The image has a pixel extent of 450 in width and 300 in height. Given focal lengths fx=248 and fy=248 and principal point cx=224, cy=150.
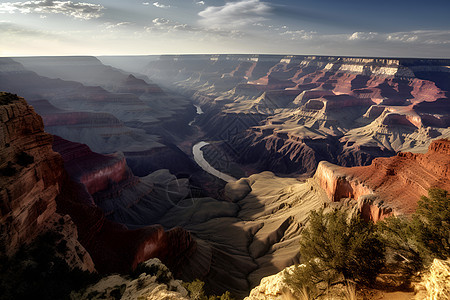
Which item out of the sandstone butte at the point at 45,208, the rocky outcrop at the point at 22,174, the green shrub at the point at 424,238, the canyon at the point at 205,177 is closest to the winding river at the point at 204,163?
the canyon at the point at 205,177

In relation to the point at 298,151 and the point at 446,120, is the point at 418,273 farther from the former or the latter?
the point at 446,120

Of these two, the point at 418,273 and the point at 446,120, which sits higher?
the point at 418,273

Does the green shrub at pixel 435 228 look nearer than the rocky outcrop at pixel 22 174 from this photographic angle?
Yes

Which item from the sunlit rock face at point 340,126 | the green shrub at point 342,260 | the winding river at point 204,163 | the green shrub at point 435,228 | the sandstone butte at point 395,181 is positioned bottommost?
the winding river at point 204,163

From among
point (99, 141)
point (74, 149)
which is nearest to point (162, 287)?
point (74, 149)

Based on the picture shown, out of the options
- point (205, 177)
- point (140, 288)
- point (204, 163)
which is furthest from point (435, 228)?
point (204, 163)

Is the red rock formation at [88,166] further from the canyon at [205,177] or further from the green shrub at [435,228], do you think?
the green shrub at [435,228]
